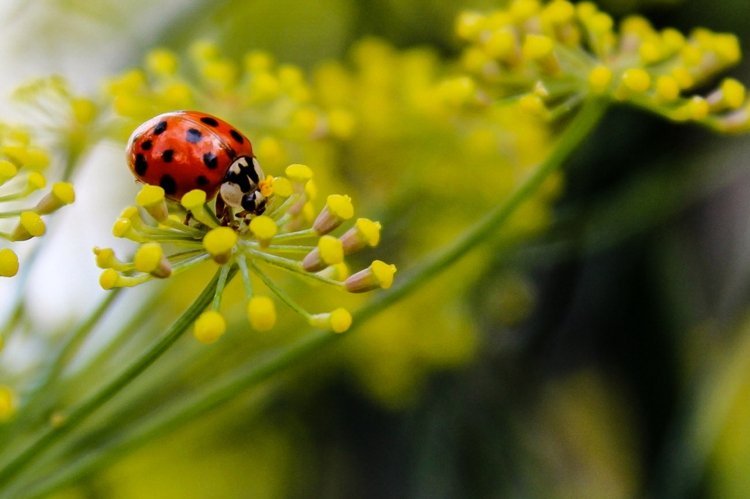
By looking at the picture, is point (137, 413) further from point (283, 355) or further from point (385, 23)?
point (385, 23)

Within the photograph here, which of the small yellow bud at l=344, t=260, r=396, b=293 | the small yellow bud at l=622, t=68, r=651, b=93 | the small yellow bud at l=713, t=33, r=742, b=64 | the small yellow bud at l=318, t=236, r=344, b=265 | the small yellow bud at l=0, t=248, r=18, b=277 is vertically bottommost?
the small yellow bud at l=0, t=248, r=18, b=277

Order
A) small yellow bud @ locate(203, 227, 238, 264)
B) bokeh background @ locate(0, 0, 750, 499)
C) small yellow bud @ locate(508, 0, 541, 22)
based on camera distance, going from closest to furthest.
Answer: small yellow bud @ locate(203, 227, 238, 264)
small yellow bud @ locate(508, 0, 541, 22)
bokeh background @ locate(0, 0, 750, 499)

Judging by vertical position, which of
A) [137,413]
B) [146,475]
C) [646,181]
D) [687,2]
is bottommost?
[146,475]

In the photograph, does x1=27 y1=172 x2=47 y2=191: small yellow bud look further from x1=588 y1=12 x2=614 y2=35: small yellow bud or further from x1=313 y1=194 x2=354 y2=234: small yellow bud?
x1=588 y1=12 x2=614 y2=35: small yellow bud

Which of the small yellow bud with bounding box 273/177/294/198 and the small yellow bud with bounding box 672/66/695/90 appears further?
the small yellow bud with bounding box 672/66/695/90

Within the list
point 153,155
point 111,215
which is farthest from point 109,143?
point 111,215

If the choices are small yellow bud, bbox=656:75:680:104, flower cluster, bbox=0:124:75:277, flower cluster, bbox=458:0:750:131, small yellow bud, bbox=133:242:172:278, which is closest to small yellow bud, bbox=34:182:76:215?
flower cluster, bbox=0:124:75:277
